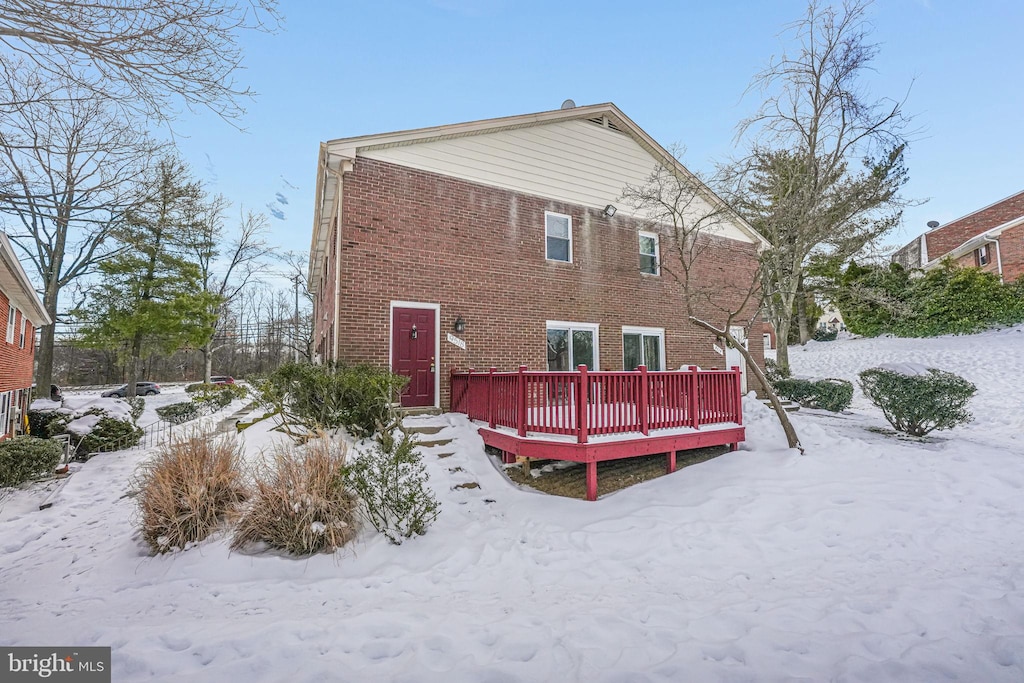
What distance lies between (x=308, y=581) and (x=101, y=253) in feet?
71.7

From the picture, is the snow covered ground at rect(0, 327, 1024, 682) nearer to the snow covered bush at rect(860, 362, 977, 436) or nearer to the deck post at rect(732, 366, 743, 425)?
the deck post at rect(732, 366, 743, 425)

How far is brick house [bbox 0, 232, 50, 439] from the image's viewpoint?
8.96m

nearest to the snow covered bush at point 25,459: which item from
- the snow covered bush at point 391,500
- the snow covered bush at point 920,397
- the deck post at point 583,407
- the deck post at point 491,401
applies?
the snow covered bush at point 391,500

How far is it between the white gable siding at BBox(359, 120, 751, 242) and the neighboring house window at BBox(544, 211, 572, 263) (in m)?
0.50

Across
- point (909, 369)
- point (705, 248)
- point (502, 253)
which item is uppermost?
point (705, 248)

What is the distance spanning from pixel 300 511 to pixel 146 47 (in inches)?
176

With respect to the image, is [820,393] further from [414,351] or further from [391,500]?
[391,500]

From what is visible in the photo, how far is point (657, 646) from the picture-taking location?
300 cm

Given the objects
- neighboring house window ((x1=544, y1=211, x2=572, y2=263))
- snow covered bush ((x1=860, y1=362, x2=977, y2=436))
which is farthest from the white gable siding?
snow covered bush ((x1=860, y1=362, x2=977, y2=436))

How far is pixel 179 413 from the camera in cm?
1568

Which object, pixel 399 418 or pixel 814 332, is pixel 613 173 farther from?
pixel 814 332

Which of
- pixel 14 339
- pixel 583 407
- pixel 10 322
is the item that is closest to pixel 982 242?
pixel 583 407

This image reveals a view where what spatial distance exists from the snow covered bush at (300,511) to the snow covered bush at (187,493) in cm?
39

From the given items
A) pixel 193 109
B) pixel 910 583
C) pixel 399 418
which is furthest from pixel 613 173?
pixel 910 583
